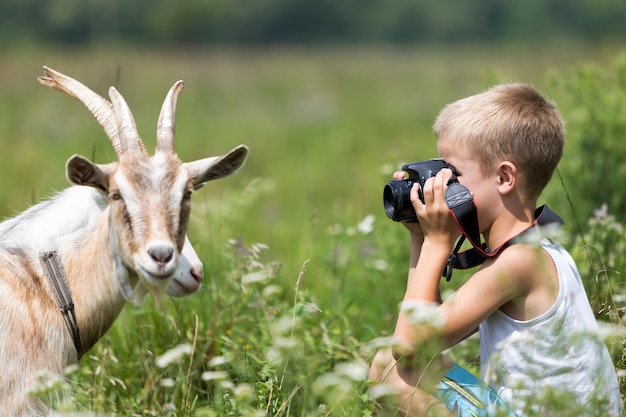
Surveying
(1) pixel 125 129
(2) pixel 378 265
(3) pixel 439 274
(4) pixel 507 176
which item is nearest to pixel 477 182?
(4) pixel 507 176

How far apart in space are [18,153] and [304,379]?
657cm

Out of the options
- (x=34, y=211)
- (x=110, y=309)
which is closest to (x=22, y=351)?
(x=110, y=309)

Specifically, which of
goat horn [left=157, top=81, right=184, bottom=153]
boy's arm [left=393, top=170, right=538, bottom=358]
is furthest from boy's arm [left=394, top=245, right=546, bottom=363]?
goat horn [left=157, top=81, right=184, bottom=153]


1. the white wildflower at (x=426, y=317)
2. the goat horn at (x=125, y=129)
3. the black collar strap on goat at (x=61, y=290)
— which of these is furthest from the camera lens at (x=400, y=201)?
the black collar strap on goat at (x=61, y=290)

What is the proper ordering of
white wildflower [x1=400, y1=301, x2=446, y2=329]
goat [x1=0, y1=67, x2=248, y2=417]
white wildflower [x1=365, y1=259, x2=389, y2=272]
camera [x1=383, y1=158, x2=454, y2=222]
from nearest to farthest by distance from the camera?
white wildflower [x1=400, y1=301, x2=446, y2=329], goat [x1=0, y1=67, x2=248, y2=417], camera [x1=383, y1=158, x2=454, y2=222], white wildflower [x1=365, y1=259, x2=389, y2=272]

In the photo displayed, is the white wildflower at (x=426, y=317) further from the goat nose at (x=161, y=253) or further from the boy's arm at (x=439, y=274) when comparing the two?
the goat nose at (x=161, y=253)

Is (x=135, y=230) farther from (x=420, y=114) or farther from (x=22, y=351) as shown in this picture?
(x=420, y=114)

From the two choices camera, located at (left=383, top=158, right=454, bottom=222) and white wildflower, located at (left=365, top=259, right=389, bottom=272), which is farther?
white wildflower, located at (left=365, top=259, right=389, bottom=272)

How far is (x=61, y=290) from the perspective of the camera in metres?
3.09

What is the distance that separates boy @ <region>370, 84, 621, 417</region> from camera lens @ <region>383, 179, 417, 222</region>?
0.05 metres

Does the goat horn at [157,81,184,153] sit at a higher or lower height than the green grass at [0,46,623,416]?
higher

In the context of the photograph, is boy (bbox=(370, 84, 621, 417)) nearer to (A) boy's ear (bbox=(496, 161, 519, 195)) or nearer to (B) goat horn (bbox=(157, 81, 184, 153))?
(A) boy's ear (bbox=(496, 161, 519, 195))

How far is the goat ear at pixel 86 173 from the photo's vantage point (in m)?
2.69

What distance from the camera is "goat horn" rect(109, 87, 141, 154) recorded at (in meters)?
2.86
